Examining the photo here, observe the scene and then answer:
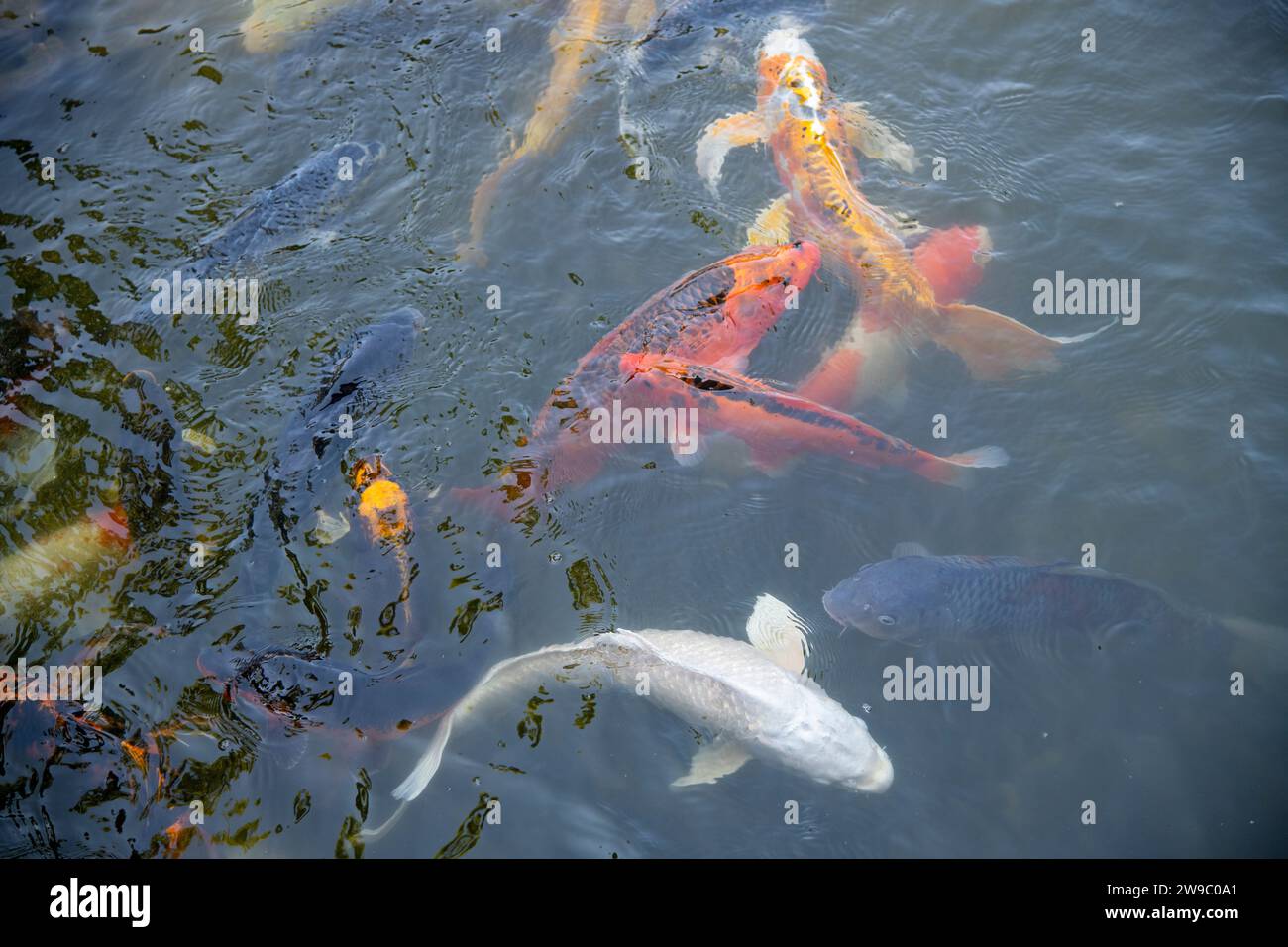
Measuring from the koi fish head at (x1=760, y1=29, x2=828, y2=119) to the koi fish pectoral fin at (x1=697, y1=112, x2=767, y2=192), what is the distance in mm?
256

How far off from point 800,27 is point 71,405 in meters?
6.61

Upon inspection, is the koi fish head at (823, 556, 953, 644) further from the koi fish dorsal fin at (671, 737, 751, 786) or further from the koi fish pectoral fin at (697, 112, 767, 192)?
the koi fish pectoral fin at (697, 112, 767, 192)

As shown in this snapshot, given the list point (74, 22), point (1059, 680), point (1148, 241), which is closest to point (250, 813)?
point (1059, 680)

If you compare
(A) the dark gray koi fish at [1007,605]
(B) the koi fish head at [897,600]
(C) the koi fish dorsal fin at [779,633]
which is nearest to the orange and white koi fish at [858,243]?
(B) the koi fish head at [897,600]

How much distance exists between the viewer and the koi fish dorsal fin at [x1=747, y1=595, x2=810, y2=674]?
5098 millimetres

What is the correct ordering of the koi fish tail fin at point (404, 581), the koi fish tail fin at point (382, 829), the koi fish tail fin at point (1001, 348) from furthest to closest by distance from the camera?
1. the koi fish tail fin at point (1001, 348)
2. the koi fish tail fin at point (404, 581)
3. the koi fish tail fin at point (382, 829)

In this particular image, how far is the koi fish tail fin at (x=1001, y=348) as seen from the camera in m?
5.90

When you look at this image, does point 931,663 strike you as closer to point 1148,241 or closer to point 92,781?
point 1148,241

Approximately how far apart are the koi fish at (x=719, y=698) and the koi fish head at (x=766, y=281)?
230 cm

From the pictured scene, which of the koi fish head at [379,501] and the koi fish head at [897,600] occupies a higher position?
the koi fish head at [379,501]

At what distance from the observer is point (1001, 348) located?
5906 millimetres

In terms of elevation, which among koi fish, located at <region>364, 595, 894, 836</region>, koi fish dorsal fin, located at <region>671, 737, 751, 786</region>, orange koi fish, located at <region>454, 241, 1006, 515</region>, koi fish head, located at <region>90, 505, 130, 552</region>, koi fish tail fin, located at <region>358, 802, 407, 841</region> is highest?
orange koi fish, located at <region>454, 241, 1006, 515</region>

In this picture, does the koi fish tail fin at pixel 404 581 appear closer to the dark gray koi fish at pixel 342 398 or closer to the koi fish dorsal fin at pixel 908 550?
the dark gray koi fish at pixel 342 398

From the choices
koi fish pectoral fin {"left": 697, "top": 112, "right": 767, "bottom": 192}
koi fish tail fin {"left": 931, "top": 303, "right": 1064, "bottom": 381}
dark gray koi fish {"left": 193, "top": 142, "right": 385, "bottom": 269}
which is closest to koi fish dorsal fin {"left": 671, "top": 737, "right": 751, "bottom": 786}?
koi fish tail fin {"left": 931, "top": 303, "right": 1064, "bottom": 381}
